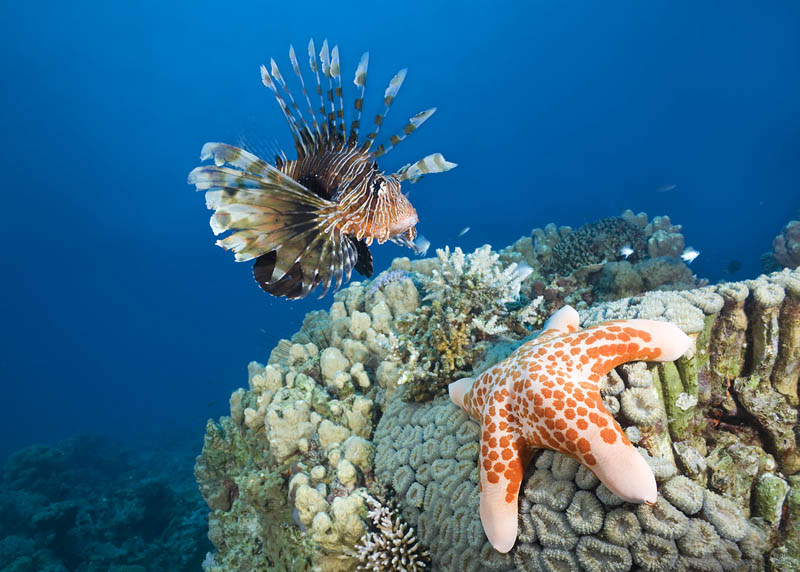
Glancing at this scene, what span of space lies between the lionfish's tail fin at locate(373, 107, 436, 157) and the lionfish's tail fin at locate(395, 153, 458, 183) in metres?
0.25

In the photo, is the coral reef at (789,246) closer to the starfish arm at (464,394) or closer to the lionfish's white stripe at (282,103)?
the starfish arm at (464,394)

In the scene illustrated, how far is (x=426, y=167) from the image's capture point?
8.37ft

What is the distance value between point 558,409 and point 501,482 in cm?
55

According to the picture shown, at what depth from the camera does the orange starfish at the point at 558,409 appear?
1.83m

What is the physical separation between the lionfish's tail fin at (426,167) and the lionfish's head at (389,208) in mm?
103

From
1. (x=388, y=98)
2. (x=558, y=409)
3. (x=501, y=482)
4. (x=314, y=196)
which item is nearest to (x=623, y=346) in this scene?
(x=558, y=409)

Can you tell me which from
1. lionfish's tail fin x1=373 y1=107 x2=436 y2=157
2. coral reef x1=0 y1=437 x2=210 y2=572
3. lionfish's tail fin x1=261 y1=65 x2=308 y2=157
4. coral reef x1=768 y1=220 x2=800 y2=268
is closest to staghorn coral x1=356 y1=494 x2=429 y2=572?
lionfish's tail fin x1=373 y1=107 x2=436 y2=157

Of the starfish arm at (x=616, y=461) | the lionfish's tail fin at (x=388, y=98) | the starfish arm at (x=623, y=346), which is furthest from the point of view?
the lionfish's tail fin at (x=388, y=98)

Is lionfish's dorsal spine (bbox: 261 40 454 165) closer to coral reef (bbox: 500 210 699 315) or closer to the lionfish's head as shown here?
the lionfish's head

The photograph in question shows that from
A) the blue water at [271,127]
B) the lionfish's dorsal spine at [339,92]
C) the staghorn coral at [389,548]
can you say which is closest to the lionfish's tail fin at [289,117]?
the lionfish's dorsal spine at [339,92]

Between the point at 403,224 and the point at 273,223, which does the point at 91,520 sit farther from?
the point at 403,224

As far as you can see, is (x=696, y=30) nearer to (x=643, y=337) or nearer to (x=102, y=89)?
(x=643, y=337)

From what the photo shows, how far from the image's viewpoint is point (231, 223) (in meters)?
2.45

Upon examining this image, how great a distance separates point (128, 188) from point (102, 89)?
815 inches
